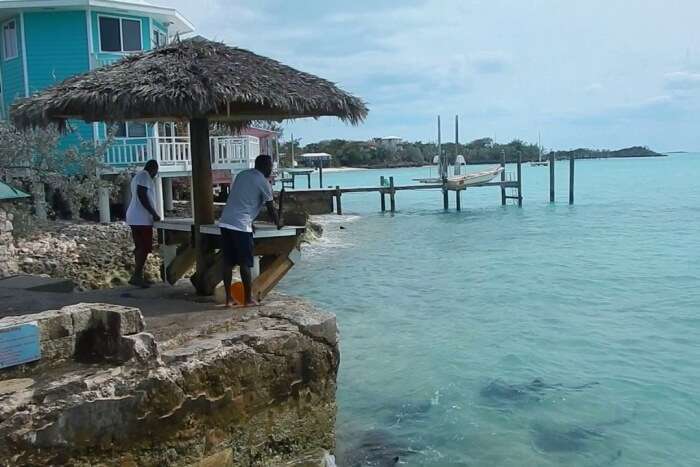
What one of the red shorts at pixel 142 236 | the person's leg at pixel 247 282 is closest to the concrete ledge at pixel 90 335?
Answer: the person's leg at pixel 247 282

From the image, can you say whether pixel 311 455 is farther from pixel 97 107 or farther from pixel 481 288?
pixel 481 288

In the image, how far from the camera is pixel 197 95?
582cm

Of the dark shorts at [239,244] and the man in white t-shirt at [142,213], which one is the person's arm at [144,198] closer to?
the man in white t-shirt at [142,213]

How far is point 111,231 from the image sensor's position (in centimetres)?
1581

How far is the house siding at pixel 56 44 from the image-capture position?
1878 cm

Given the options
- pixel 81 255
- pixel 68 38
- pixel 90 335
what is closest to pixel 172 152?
pixel 68 38

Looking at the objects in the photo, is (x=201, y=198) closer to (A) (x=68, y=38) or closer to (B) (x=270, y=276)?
(B) (x=270, y=276)

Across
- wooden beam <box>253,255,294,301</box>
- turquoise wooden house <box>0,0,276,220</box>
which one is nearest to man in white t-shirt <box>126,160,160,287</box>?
wooden beam <box>253,255,294,301</box>

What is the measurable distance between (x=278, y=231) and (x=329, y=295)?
Result: 855cm

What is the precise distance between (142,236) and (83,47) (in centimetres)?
1341

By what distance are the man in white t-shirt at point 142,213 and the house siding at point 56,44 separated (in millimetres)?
12550

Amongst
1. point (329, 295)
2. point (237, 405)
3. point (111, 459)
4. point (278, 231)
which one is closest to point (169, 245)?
point (278, 231)

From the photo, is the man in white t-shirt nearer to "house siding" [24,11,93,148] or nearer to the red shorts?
the red shorts

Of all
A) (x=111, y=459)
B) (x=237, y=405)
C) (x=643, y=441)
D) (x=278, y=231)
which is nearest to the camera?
(x=111, y=459)
